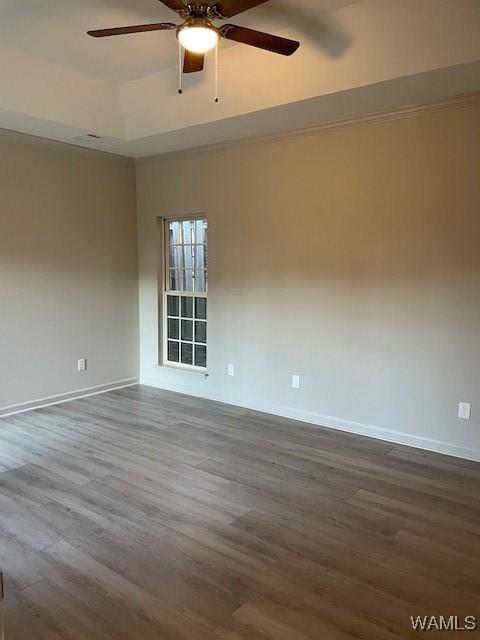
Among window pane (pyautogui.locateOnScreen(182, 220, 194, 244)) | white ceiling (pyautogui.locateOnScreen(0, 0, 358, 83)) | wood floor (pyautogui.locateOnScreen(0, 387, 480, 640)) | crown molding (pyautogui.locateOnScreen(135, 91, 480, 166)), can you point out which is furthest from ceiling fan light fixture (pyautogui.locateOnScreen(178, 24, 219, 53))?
window pane (pyautogui.locateOnScreen(182, 220, 194, 244))

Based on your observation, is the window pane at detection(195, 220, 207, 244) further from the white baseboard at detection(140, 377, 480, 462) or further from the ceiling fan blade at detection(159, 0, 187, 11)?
the ceiling fan blade at detection(159, 0, 187, 11)

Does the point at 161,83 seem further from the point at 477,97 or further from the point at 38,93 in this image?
the point at 477,97

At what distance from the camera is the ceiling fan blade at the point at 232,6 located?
2416mm

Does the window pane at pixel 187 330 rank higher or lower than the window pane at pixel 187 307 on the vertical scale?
lower

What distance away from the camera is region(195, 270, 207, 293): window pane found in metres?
5.38

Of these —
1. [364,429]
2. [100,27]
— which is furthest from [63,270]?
[364,429]

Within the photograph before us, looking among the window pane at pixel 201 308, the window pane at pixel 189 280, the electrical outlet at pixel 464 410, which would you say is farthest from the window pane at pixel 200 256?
the electrical outlet at pixel 464 410

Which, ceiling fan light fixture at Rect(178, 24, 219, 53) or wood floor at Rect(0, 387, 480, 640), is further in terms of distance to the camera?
ceiling fan light fixture at Rect(178, 24, 219, 53)

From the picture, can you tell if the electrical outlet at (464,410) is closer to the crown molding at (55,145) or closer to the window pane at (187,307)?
the window pane at (187,307)

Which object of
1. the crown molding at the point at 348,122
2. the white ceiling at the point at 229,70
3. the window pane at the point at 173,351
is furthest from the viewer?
the window pane at the point at 173,351

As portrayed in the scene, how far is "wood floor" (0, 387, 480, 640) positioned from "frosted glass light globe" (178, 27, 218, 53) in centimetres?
262

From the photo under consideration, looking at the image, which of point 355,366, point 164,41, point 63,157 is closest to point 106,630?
point 355,366

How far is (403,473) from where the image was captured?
3453mm

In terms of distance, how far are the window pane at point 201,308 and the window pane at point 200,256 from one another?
1.21 feet
